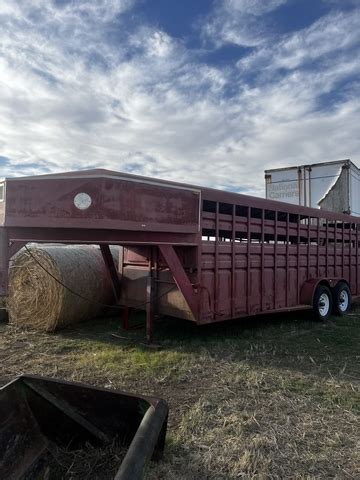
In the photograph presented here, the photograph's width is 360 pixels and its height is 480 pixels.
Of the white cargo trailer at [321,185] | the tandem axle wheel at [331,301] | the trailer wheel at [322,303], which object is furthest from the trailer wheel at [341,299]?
the white cargo trailer at [321,185]

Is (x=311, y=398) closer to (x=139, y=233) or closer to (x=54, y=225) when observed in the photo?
(x=139, y=233)

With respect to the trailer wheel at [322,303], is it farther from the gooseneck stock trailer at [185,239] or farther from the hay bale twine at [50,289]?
the hay bale twine at [50,289]

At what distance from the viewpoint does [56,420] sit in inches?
132

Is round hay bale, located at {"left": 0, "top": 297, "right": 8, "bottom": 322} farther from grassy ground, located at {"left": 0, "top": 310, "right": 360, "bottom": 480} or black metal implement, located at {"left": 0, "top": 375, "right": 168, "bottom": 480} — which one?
black metal implement, located at {"left": 0, "top": 375, "right": 168, "bottom": 480}

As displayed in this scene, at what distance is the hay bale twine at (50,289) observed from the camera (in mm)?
7551

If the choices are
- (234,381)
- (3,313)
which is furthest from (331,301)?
(3,313)

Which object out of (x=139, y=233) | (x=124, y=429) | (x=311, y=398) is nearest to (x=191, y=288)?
(x=139, y=233)

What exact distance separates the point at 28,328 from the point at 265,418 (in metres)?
5.20

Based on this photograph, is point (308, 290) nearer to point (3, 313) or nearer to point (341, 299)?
point (341, 299)

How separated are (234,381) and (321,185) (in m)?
7.84

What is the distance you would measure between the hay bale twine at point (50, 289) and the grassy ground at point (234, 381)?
29cm

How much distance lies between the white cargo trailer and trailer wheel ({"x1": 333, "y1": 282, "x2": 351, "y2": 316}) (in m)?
2.49

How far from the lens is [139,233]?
5.92m

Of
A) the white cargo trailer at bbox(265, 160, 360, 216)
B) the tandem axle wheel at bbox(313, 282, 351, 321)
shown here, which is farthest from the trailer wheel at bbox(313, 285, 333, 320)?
the white cargo trailer at bbox(265, 160, 360, 216)
